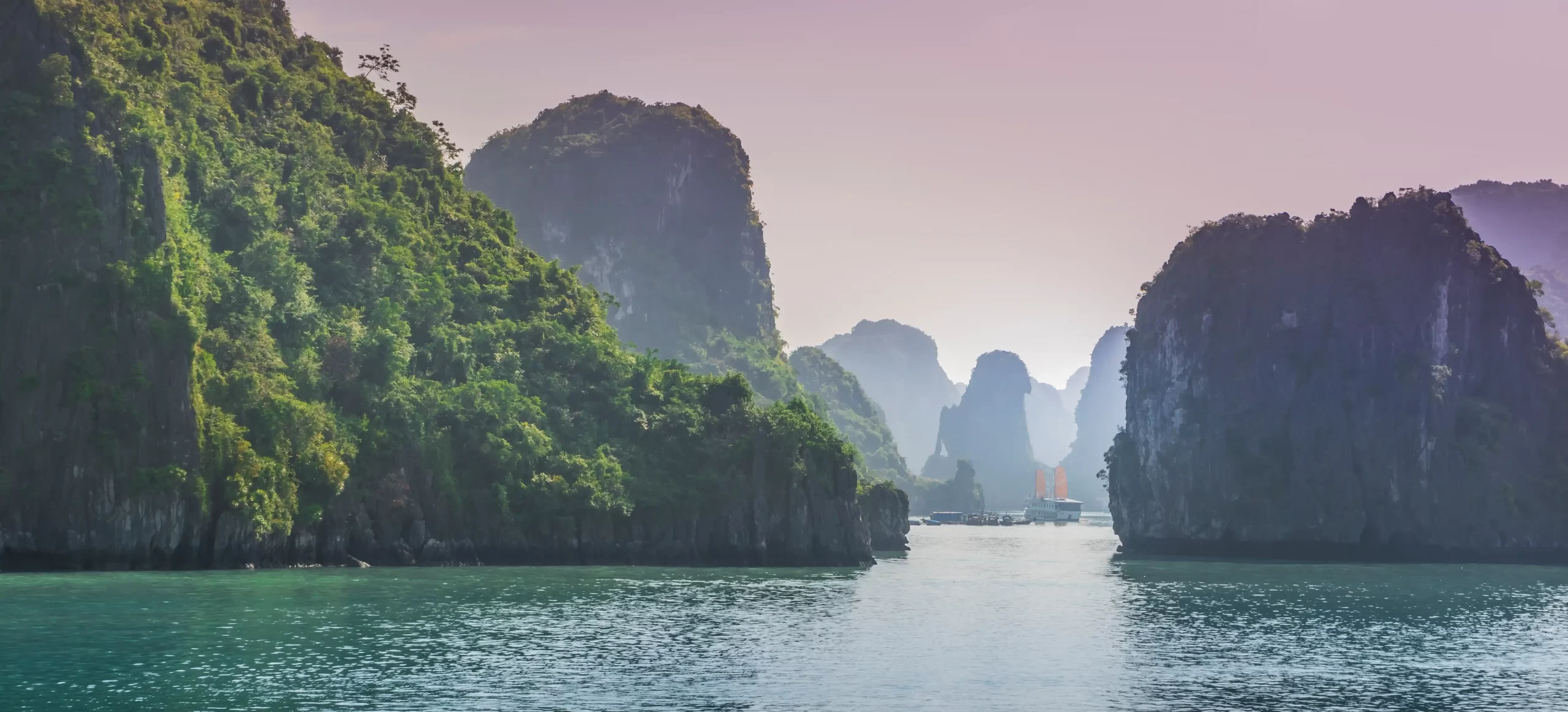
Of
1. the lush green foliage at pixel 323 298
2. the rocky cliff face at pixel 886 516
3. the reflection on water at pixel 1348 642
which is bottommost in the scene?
the reflection on water at pixel 1348 642

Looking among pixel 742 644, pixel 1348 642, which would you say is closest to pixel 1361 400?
pixel 1348 642

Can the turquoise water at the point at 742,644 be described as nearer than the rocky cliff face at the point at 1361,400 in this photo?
Yes

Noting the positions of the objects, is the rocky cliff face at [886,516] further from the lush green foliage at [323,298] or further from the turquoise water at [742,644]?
the turquoise water at [742,644]

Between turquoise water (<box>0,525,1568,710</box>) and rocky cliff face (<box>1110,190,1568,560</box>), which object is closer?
turquoise water (<box>0,525,1568,710</box>)

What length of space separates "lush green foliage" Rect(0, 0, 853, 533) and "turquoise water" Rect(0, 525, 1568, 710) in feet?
27.0

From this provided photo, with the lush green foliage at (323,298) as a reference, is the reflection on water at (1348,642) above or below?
below

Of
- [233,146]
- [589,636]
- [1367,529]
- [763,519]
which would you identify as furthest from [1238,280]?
[589,636]

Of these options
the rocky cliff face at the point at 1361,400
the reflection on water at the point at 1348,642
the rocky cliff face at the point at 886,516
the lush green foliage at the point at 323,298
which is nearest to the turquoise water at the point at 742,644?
the reflection on water at the point at 1348,642

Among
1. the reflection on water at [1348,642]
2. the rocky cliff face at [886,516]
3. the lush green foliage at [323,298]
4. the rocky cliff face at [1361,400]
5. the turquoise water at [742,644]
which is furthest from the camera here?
the rocky cliff face at [886,516]

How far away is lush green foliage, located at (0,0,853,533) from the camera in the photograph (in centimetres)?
6881

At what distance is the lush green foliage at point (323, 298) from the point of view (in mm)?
68812

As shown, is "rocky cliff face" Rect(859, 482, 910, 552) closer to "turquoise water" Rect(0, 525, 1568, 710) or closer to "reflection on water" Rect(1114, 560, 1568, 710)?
"reflection on water" Rect(1114, 560, 1568, 710)

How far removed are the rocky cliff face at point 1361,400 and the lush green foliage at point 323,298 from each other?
3966 centimetres

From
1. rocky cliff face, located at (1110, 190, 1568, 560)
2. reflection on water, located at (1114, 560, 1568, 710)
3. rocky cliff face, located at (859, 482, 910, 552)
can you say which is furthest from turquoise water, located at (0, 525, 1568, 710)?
rocky cliff face, located at (859, 482, 910, 552)
